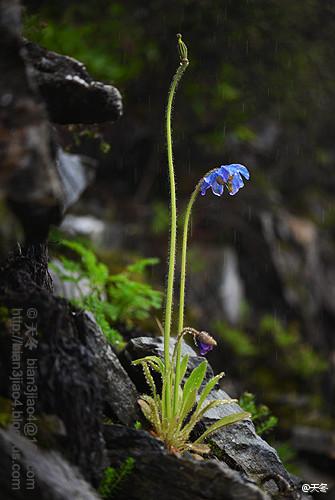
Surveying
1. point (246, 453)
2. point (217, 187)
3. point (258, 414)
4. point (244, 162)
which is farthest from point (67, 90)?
point (244, 162)

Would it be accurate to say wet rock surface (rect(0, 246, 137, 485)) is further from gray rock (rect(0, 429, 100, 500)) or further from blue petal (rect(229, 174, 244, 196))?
blue petal (rect(229, 174, 244, 196))

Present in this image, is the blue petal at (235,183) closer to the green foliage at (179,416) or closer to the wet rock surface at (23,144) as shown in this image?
the green foliage at (179,416)

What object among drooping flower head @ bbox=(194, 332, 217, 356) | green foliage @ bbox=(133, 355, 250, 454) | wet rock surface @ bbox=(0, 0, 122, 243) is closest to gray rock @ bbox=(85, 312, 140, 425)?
green foliage @ bbox=(133, 355, 250, 454)

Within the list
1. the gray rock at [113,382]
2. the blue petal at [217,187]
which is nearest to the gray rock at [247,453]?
the gray rock at [113,382]

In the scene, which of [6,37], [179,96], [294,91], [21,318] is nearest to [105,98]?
[6,37]

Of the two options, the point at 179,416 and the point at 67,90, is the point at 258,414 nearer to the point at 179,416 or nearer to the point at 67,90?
the point at 179,416
